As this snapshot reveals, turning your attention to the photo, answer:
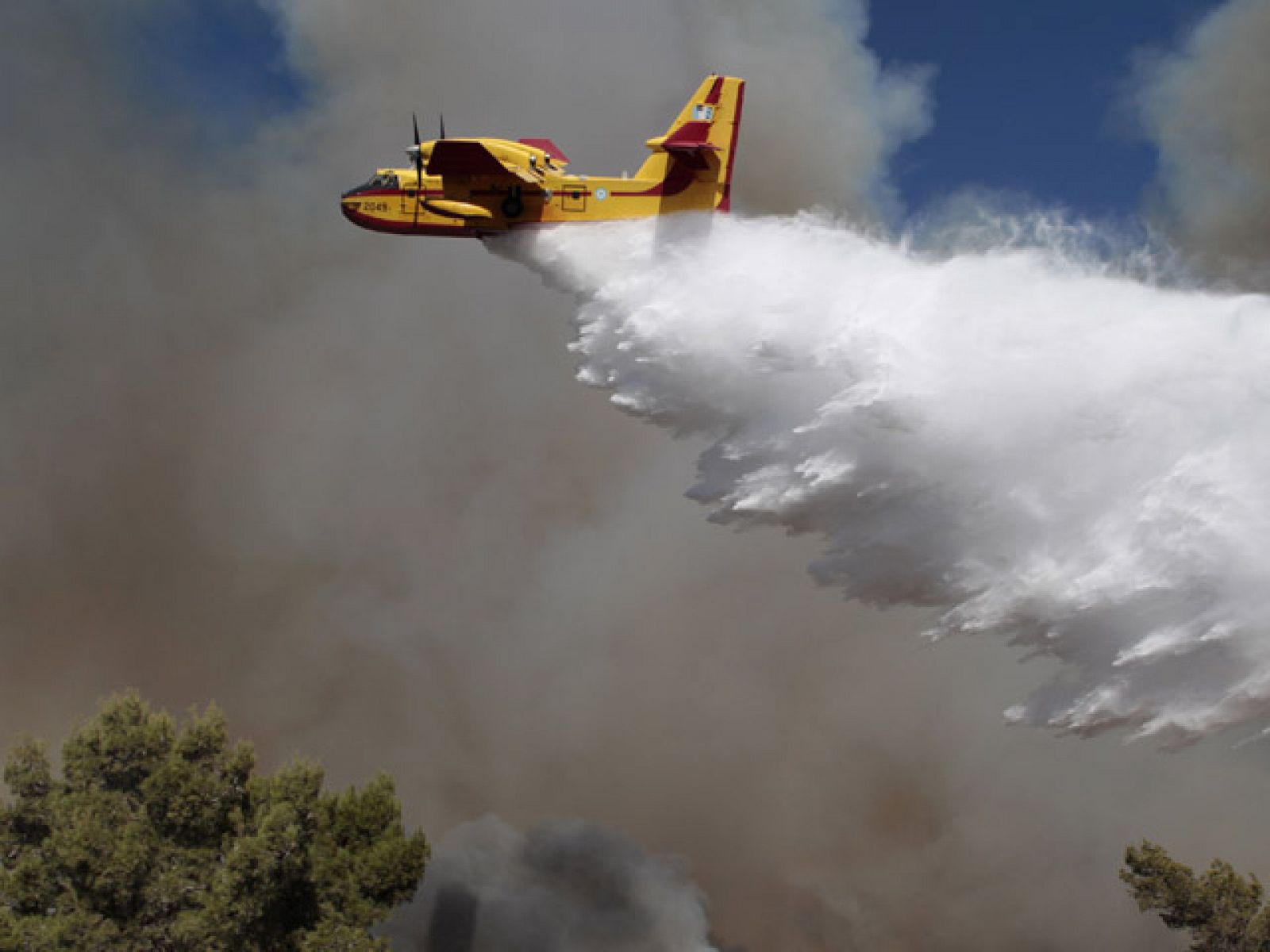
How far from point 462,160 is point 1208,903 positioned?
27.6m

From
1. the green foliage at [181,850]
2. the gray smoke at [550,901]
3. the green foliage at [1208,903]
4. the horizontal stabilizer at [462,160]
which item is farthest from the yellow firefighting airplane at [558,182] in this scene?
the gray smoke at [550,901]

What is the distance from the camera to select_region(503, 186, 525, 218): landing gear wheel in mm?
35062

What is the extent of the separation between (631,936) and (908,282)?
42.0 metres

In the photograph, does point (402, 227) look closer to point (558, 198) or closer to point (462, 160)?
point (462, 160)

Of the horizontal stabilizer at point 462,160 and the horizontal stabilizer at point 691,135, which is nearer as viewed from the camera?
the horizontal stabilizer at point 462,160

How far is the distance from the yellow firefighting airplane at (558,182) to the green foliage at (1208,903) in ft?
69.5

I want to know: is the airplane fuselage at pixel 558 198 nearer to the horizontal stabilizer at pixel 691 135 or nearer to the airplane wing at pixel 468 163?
the airplane wing at pixel 468 163

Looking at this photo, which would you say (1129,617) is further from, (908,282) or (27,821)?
(27,821)

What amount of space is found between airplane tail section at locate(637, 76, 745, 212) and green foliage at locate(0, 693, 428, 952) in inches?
705

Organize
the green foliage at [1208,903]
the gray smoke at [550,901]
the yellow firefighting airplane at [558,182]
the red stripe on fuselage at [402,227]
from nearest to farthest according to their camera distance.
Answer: the green foliage at [1208,903]
the yellow firefighting airplane at [558,182]
the red stripe on fuselage at [402,227]
the gray smoke at [550,901]

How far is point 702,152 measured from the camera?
34500 millimetres

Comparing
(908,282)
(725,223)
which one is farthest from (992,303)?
(725,223)

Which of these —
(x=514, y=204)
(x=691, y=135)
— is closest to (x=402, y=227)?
(x=514, y=204)

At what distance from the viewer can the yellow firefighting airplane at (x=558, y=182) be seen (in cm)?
3469
